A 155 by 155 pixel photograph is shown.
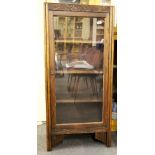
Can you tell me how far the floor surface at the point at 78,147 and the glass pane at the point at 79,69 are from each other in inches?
10.4

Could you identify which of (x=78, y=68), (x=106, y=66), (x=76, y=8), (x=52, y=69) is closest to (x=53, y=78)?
(x=52, y=69)

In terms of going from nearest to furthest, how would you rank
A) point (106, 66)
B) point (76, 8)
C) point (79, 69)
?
point (76, 8) < point (106, 66) < point (79, 69)

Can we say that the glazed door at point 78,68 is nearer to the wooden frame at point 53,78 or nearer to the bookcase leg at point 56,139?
the wooden frame at point 53,78

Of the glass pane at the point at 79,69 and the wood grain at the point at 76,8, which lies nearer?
the wood grain at the point at 76,8

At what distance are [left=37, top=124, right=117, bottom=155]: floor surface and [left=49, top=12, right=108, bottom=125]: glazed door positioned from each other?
0.26m

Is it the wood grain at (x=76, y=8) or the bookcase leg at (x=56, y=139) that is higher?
the wood grain at (x=76, y=8)

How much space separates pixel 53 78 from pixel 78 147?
2.57 ft

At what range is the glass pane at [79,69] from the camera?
80.7 inches

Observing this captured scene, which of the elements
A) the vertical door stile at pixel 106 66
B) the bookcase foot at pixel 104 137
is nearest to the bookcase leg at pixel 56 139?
the bookcase foot at pixel 104 137

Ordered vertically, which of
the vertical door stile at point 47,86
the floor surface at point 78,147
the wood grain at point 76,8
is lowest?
the floor surface at point 78,147

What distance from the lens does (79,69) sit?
7.13 feet

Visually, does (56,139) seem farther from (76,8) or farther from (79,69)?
(76,8)
